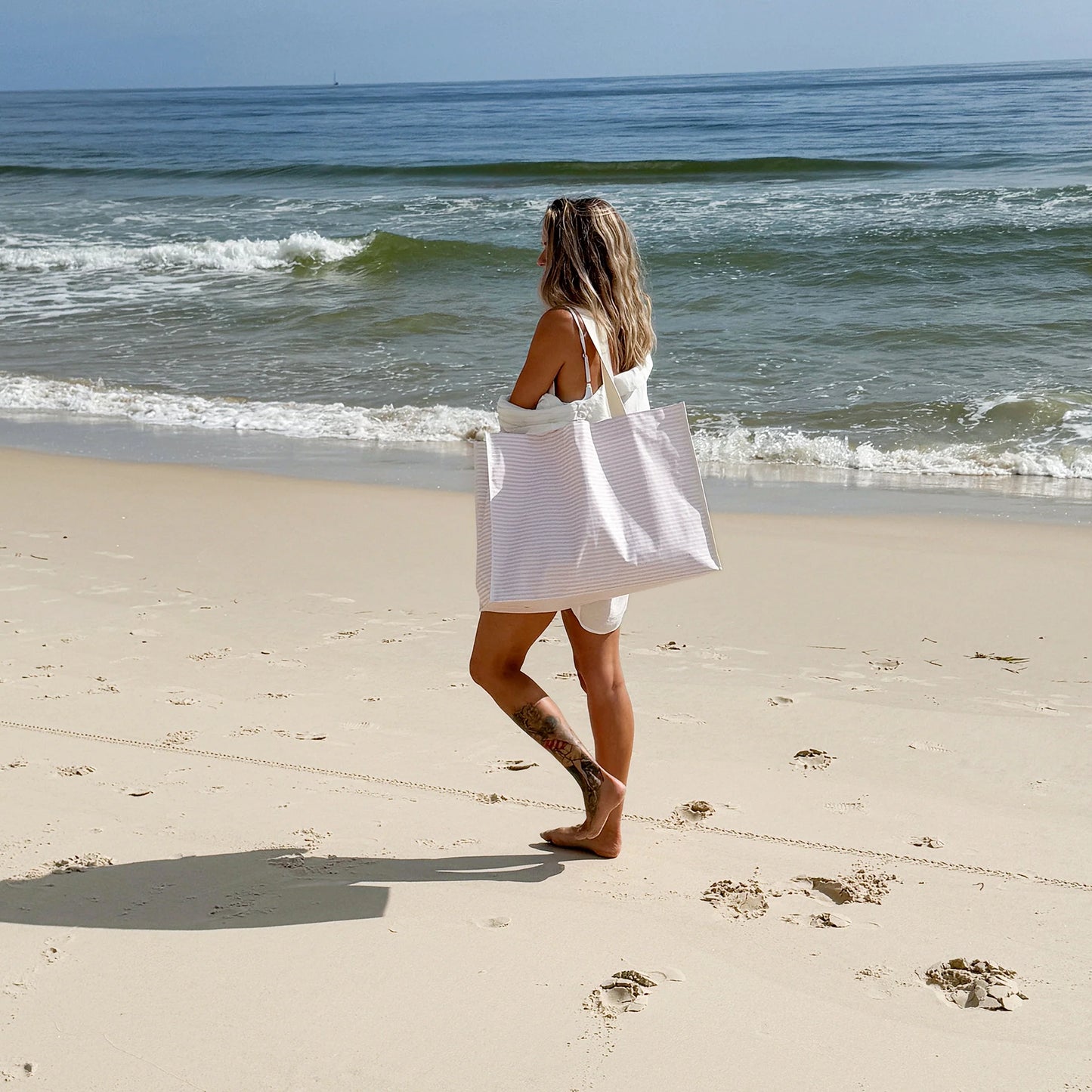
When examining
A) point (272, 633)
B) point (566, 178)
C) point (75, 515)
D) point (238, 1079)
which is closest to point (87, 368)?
point (75, 515)

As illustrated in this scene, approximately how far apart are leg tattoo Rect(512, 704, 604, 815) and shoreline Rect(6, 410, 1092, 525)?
381 centimetres

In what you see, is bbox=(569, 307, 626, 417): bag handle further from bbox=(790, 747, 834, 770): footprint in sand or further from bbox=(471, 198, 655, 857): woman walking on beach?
bbox=(790, 747, 834, 770): footprint in sand

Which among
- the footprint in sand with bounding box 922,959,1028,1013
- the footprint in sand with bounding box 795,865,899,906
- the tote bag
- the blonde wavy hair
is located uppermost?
the blonde wavy hair

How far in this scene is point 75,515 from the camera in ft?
20.2

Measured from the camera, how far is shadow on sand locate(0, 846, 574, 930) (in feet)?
8.21

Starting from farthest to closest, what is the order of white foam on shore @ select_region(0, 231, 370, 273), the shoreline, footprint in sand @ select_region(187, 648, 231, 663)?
white foam on shore @ select_region(0, 231, 370, 273)
the shoreline
footprint in sand @ select_region(187, 648, 231, 663)

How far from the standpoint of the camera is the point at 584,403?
2473 millimetres

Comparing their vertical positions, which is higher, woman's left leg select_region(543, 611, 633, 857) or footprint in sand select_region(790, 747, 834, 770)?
woman's left leg select_region(543, 611, 633, 857)

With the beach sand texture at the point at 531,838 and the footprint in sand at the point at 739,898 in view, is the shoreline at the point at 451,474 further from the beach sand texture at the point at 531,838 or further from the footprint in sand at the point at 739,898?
the footprint in sand at the point at 739,898

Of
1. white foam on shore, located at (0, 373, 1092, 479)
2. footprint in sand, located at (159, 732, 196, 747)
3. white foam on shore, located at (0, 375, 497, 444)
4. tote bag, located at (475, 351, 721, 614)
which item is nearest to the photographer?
tote bag, located at (475, 351, 721, 614)

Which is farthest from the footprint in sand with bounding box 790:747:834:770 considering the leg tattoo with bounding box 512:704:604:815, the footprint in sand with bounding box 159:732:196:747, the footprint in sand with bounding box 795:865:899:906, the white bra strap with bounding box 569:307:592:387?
the footprint in sand with bounding box 159:732:196:747

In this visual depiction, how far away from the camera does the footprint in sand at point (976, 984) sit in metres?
2.22

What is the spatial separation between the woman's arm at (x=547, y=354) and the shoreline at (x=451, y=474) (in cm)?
405

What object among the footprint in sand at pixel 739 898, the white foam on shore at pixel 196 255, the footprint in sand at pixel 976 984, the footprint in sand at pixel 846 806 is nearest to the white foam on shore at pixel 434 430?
the footprint in sand at pixel 846 806
